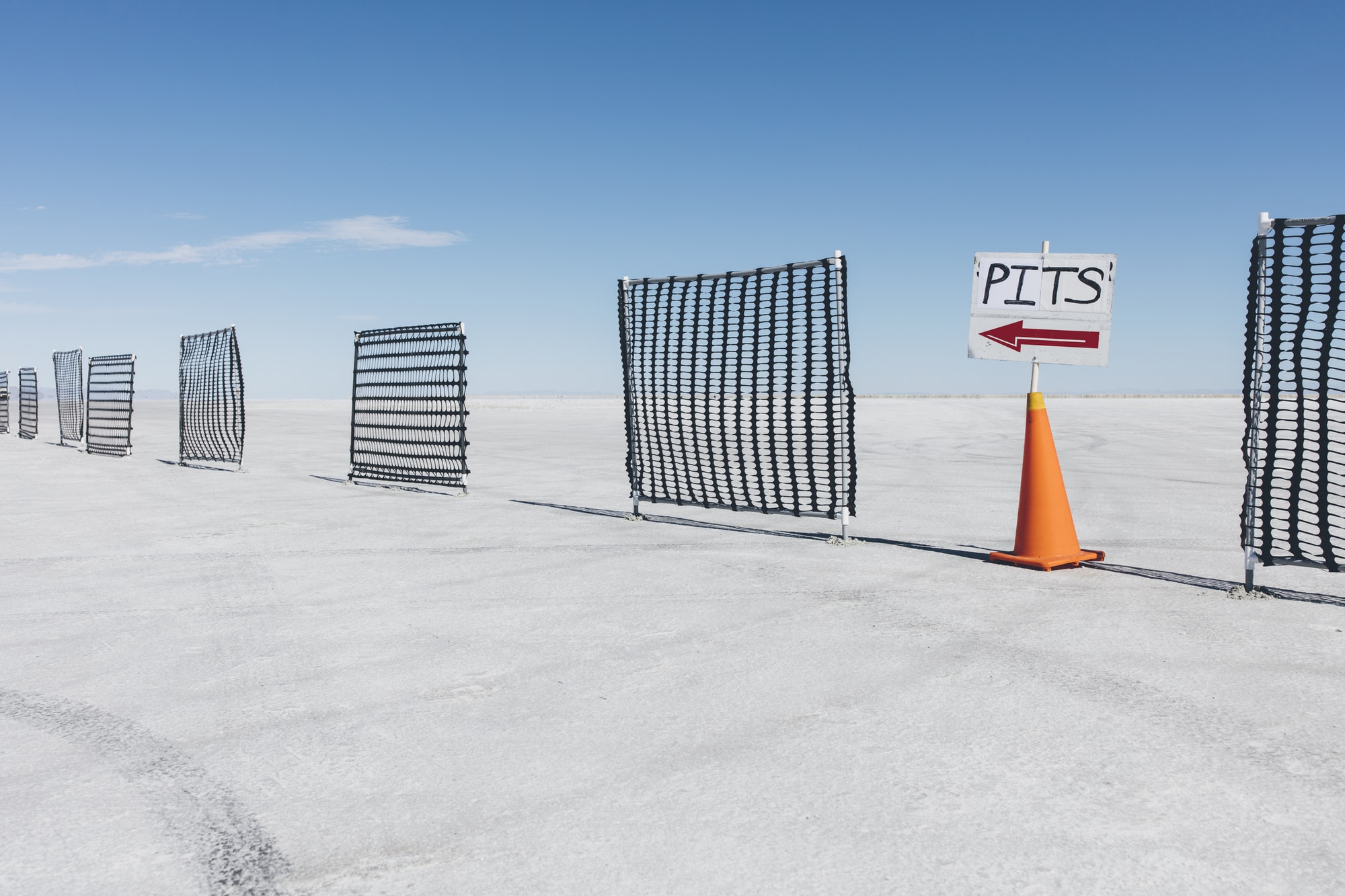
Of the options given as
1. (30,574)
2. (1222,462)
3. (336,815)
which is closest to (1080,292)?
(336,815)

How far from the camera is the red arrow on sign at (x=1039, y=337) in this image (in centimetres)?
698

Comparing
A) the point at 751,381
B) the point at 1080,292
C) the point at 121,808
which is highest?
the point at 1080,292

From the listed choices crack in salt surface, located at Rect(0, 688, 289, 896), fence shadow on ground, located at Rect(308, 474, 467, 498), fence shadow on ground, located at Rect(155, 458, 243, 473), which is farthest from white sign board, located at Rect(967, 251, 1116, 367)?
fence shadow on ground, located at Rect(155, 458, 243, 473)

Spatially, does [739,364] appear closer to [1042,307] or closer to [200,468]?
[1042,307]

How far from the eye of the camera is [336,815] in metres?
3.06

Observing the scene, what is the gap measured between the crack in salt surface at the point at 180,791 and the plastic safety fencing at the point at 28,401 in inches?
1060

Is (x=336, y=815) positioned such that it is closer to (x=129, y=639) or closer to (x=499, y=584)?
(x=129, y=639)

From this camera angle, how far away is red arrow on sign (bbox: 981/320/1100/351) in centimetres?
698

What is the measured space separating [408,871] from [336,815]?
0.49 meters

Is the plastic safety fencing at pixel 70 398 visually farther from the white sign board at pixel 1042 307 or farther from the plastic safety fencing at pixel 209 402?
the white sign board at pixel 1042 307

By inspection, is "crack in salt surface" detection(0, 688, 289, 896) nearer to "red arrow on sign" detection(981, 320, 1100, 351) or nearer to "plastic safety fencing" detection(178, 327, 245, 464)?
"red arrow on sign" detection(981, 320, 1100, 351)

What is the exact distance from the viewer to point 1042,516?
698cm

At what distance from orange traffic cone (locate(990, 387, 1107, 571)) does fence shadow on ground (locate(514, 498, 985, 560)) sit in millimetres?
423

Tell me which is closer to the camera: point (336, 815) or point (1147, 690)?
point (336, 815)
